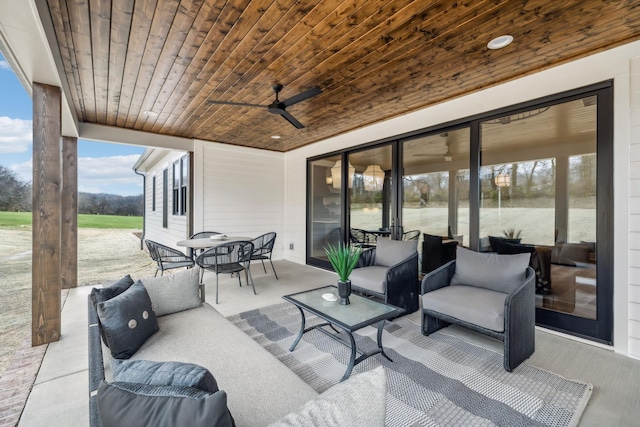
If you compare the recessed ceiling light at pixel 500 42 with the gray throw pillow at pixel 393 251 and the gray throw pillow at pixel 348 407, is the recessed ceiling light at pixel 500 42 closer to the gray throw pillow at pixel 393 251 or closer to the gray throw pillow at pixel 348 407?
the gray throw pillow at pixel 393 251

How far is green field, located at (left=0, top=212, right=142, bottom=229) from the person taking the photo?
2824 millimetres

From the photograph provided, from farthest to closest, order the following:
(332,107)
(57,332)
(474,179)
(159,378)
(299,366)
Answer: (332,107), (474,179), (57,332), (299,366), (159,378)

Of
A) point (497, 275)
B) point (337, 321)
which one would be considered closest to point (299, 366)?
point (337, 321)

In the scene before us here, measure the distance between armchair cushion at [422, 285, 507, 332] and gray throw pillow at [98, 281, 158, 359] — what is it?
2371mm

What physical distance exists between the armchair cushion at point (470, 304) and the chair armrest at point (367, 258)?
1.10 metres

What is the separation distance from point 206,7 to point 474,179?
3313 mm

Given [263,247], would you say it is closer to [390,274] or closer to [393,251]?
[393,251]

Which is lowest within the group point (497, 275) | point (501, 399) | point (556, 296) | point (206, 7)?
point (501, 399)

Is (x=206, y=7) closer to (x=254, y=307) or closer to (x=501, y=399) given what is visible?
(x=254, y=307)

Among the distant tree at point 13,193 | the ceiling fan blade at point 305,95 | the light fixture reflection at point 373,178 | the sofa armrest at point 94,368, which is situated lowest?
the sofa armrest at point 94,368

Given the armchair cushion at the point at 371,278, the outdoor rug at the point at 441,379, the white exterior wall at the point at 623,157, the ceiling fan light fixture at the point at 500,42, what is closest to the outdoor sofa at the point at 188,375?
the outdoor rug at the point at 441,379

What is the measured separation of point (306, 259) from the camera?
653 cm

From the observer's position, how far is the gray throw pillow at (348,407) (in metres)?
0.72

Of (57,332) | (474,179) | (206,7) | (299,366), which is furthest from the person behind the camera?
(474,179)
